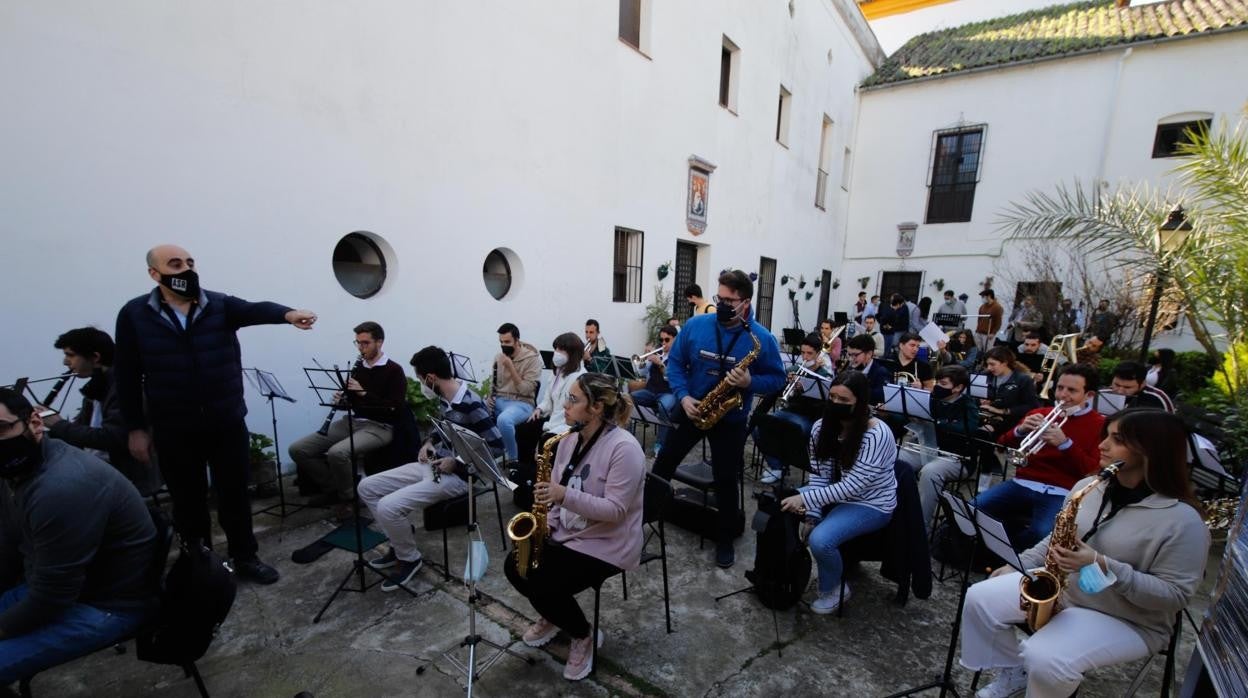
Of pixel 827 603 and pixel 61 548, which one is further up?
pixel 61 548

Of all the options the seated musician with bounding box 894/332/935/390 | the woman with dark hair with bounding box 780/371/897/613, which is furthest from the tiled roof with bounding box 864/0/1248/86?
the woman with dark hair with bounding box 780/371/897/613

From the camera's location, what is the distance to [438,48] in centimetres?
573

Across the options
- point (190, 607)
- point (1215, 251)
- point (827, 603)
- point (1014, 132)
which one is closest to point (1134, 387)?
point (1215, 251)

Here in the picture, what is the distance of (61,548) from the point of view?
1.92 metres

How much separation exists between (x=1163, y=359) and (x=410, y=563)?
799 centimetres

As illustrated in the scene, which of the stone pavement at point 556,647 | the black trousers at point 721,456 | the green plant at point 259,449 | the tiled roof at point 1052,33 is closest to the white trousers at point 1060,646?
the stone pavement at point 556,647

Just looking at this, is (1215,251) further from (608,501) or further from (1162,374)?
(608,501)

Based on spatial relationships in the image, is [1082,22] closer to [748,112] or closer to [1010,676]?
[748,112]

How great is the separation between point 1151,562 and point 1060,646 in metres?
0.47

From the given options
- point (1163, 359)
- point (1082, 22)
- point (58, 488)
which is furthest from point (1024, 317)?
point (58, 488)

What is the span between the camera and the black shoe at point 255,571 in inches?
136

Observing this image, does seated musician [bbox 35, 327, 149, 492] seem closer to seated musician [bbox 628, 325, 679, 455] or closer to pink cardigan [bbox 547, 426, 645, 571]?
pink cardigan [bbox 547, 426, 645, 571]

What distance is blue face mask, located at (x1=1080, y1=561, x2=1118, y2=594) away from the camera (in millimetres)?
1909

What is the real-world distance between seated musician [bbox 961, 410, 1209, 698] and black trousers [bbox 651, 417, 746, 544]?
5.96 ft
